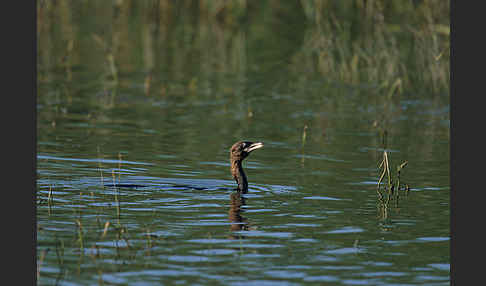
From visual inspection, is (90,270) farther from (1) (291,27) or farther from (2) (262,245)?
(1) (291,27)

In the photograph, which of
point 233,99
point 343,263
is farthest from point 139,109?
point 343,263

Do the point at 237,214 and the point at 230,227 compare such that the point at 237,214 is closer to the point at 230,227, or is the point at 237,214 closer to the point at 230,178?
the point at 230,227

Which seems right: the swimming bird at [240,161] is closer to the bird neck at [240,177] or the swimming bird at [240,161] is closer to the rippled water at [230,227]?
the bird neck at [240,177]

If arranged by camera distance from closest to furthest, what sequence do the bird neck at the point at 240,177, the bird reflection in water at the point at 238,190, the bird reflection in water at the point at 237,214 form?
the bird reflection in water at the point at 237,214 < the bird reflection in water at the point at 238,190 < the bird neck at the point at 240,177

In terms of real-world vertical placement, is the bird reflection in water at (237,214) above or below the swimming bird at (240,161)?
below

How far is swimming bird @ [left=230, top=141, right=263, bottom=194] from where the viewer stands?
1310cm

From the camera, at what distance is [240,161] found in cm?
1352

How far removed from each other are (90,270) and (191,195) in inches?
147

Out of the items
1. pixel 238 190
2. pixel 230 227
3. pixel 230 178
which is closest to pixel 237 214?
pixel 230 227

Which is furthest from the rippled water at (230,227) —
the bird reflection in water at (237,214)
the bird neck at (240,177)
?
the bird neck at (240,177)

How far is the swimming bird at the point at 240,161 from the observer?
13.1 meters

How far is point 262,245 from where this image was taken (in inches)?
390

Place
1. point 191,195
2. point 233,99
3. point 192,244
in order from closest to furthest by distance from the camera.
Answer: point 192,244
point 191,195
point 233,99

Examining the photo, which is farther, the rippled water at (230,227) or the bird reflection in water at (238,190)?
the bird reflection in water at (238,190)
